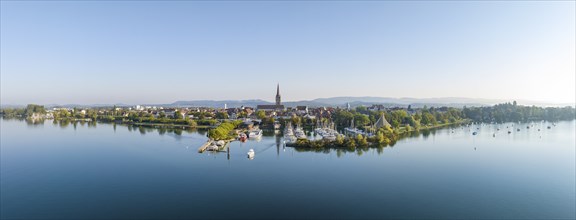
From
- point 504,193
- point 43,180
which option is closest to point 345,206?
point 504,193

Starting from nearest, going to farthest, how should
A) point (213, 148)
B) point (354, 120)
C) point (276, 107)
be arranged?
1. point (213, 148)
2. point (354, 120)
3. point (276, 107)

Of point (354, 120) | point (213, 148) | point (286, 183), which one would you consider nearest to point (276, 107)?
point (354, 120)

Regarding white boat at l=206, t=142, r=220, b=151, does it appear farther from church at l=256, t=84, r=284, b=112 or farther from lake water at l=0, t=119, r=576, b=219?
church at l=256, t=84, r=284, b=112

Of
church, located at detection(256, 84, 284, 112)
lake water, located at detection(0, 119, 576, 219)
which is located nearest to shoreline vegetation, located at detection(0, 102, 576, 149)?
lake water, located at detection(0, 119, 576, 219)

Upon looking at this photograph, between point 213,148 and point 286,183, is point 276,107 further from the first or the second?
point 286,183

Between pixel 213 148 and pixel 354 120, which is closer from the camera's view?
pixel 213 148

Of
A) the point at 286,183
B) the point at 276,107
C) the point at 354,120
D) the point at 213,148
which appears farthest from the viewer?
the point at 276,107

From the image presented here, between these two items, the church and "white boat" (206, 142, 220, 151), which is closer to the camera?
"white boat" (206, 142, 220, 151)

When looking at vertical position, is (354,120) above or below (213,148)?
above

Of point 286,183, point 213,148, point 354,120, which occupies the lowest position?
point 286,183

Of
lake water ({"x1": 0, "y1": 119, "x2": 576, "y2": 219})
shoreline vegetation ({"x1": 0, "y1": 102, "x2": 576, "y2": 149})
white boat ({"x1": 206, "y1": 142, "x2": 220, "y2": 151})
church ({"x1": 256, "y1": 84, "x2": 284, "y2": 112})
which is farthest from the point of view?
church ({"x1": 256, "y1": 84, "x2": 284, "y2": 112})
